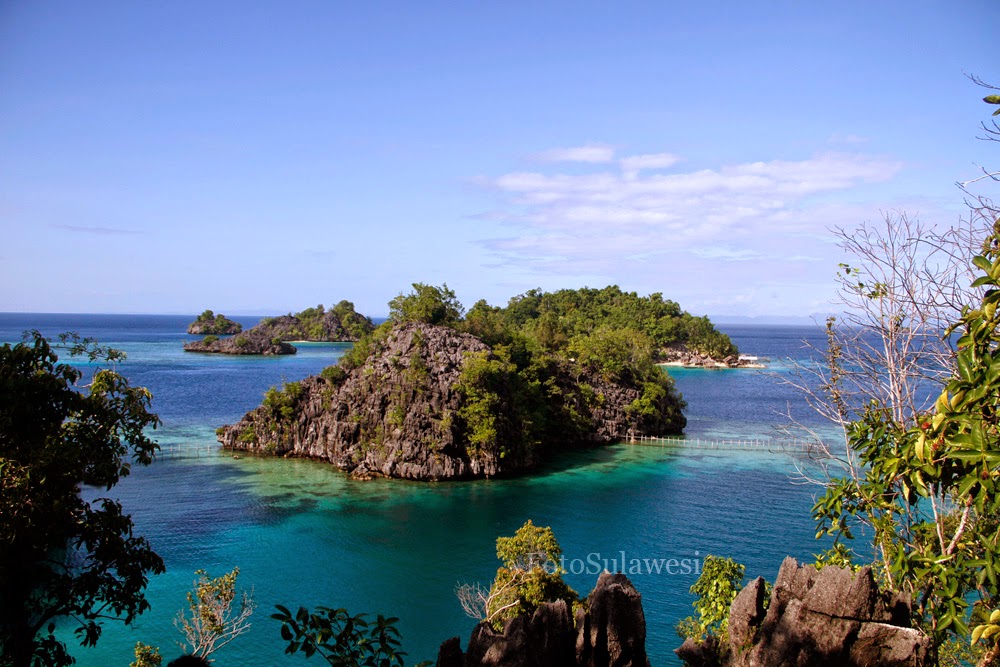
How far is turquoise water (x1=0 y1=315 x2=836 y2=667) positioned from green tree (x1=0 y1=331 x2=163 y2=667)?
10841 millimetres

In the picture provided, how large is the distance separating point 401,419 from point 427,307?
11.2 m

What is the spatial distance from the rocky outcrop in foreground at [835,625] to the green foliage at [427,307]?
4098 centimetres

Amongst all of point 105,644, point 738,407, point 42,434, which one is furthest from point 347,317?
point 42,434

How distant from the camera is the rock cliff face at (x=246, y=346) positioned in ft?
436

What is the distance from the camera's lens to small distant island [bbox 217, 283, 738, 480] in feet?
136

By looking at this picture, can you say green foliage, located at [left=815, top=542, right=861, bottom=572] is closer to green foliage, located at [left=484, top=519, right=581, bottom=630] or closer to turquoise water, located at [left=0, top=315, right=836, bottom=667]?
turquoise water, located at [left=0, top=315, right=836, bottom=667]

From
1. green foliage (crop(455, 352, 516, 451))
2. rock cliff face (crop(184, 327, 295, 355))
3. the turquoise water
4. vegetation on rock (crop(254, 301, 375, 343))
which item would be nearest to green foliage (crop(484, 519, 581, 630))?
the turquoise water

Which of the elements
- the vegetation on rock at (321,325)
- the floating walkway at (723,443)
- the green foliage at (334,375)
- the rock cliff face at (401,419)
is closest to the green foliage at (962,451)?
the rock cliff face at (401,419)

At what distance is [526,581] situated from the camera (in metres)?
16.9

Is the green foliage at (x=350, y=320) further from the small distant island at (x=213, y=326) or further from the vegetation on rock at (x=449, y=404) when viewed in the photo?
the vegetation on rock at (x=449, y=404)

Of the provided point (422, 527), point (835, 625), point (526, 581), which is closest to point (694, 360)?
point (422, 527)

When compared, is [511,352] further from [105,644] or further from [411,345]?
[105,644]

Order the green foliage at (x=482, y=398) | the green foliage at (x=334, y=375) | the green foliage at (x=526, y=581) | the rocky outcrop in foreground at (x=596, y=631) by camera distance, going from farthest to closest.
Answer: the green foliage at (x=334, y=375) → the green foliage at (x=482, y=398) → the green foliage at (x=526, y=581) → the rocky outcrop in foreground at (x=596, y=631)

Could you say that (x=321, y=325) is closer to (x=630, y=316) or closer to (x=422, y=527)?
(x=630, y=316)
